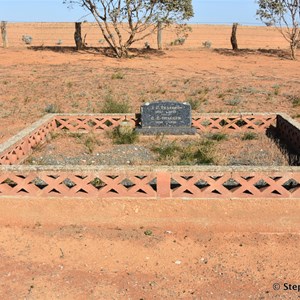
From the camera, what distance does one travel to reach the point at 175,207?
568 centimetres

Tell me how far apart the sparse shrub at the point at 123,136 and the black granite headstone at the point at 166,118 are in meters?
0.35

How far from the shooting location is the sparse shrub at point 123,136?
9742 mm

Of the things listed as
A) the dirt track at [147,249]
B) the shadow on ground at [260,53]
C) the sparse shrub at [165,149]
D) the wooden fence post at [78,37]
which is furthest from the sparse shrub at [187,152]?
the wooden fence post at [78,37]

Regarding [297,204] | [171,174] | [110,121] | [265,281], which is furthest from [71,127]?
[265,281]

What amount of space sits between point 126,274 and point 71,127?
6.47m

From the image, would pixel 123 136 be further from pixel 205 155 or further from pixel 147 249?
pixel 147 249

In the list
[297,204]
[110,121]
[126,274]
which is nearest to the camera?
[126,274]

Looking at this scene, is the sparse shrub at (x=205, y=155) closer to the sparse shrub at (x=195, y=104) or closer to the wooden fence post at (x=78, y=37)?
the sparse shrub at (x=195, y=104)

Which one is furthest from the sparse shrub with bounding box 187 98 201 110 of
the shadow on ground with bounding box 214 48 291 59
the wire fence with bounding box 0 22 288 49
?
the wire fence with bounding box 0 22 288 49

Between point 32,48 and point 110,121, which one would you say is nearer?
point 110,121

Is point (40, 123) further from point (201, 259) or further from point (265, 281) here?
point (265, 281)

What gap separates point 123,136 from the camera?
391 inches

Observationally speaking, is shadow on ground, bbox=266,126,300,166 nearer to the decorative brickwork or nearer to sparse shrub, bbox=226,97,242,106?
sparse shrub, bbox=226,97,242,106

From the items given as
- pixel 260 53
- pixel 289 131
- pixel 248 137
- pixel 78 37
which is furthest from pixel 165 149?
pixel 260 53
